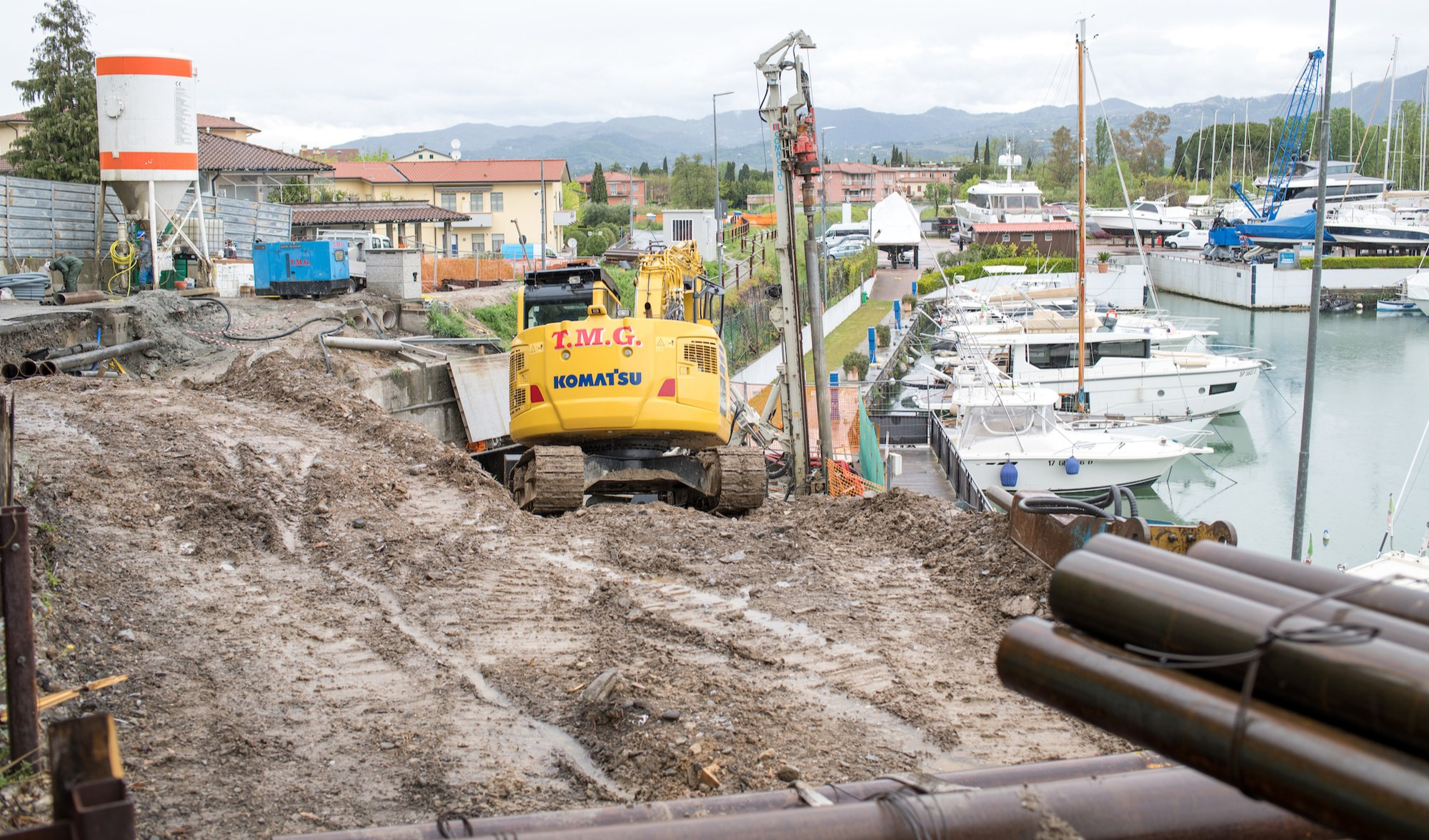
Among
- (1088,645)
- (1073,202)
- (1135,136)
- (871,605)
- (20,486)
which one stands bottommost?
(871,605)

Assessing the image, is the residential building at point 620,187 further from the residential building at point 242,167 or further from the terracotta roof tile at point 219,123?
the residential building at point 242,167

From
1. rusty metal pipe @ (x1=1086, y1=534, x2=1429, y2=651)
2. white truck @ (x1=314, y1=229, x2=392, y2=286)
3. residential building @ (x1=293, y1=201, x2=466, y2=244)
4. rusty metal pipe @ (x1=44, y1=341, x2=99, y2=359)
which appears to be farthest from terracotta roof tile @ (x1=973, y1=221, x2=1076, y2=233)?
rusty metal pipe @ (x1=1086, y1=534, x2=1429, y2=651)

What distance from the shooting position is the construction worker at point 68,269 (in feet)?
74.1

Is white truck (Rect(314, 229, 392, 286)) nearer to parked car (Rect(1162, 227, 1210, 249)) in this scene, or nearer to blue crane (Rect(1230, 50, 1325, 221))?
blue crane (Rect(1230, 50, 1325, 221))

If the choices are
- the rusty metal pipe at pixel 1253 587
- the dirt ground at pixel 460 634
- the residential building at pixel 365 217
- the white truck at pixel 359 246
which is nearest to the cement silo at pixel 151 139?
the white truck at pixel 359 246

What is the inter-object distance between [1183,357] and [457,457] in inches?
1050

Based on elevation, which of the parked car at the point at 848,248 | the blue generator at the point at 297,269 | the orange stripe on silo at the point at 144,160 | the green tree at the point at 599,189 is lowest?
the blue generator at the point at 297,269

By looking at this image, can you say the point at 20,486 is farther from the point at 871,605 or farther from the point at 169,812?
the point at 871,605

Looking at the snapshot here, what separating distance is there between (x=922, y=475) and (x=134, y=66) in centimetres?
1785

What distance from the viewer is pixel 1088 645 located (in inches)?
113

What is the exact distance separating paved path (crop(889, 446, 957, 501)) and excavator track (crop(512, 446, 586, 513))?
8.23 m

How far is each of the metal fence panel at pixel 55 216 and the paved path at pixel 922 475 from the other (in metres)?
17.0

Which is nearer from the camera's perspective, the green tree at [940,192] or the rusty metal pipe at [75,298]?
the rusty metal pipe at [75,298]

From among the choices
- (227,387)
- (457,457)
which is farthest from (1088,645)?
(227,387)
